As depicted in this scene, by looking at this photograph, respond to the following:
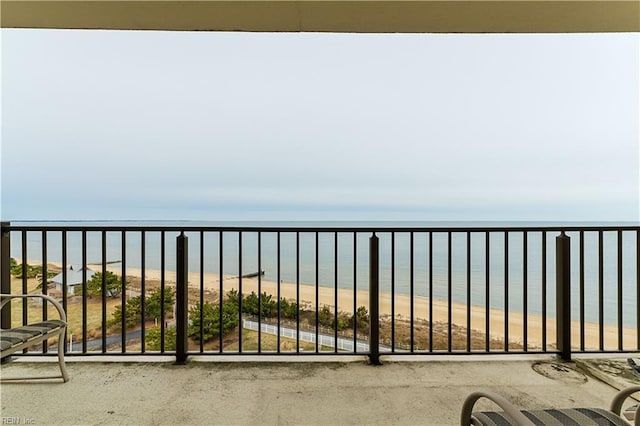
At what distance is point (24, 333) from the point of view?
6.02 ft

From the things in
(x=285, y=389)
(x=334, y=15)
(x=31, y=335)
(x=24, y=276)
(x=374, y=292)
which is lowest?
(x=285, y=389)

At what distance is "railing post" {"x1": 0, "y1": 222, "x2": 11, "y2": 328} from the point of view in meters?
2.29

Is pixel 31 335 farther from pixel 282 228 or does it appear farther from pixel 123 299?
pixel 282 228

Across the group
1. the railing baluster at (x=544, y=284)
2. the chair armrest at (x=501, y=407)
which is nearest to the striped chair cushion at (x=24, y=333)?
the chair armrest at (x=501, y=407)

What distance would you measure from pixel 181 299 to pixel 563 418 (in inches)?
89.6

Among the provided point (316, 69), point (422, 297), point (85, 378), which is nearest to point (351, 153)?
point (316, 69)

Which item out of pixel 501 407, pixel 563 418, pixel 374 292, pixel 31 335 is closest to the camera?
pixel 501 407

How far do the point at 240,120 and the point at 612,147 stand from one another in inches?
243

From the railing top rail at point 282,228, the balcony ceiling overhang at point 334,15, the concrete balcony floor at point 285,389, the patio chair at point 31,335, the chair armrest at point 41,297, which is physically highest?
the balcony ceiling overhang at point 334,15

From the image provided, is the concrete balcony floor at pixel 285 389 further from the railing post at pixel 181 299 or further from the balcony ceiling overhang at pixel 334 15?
the balcony ceiling overhang at pixel 334 15

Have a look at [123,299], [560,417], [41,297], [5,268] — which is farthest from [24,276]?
[560,417]

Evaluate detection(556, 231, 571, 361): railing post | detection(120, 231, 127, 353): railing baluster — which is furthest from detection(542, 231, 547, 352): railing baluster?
detection(120, 231, 127, 353): railing baluster

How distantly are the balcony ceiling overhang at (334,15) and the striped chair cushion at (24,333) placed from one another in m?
1.97

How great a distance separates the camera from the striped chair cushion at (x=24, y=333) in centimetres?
172
